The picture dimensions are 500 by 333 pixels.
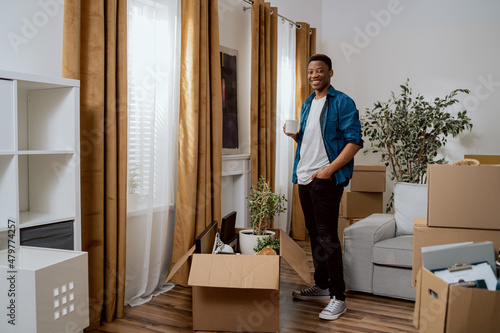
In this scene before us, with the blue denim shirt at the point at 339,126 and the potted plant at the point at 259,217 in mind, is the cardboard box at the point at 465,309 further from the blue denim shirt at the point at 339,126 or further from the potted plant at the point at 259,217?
the potted plant at the point at 259,217

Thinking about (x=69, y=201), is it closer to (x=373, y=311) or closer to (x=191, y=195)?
(x=191, y=195)

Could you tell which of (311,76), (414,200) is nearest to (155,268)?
(311,76)

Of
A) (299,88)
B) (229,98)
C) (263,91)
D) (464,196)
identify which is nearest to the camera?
(464,196)

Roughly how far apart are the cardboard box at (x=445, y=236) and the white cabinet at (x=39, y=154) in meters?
1.39

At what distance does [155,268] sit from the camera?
2846 millimetres

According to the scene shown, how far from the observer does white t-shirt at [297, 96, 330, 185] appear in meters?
2.41

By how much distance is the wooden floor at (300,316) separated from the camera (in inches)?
88.5

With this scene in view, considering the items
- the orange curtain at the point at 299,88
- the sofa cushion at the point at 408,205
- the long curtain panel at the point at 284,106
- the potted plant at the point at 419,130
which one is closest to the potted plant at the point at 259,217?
the sofa cushion at the point at 408,205

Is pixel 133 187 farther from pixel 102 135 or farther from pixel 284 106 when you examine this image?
pixel 284 106

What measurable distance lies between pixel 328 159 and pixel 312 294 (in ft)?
2.81

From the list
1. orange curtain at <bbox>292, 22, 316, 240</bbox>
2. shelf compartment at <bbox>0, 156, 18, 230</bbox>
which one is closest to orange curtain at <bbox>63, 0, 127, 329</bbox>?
shelf compartment at <bbox>0, 156, 18, 230</bbox>

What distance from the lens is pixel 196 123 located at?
2.93 metres

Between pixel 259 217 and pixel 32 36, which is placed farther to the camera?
pixel 259 217

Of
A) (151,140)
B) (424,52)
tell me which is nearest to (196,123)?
(151,140)
